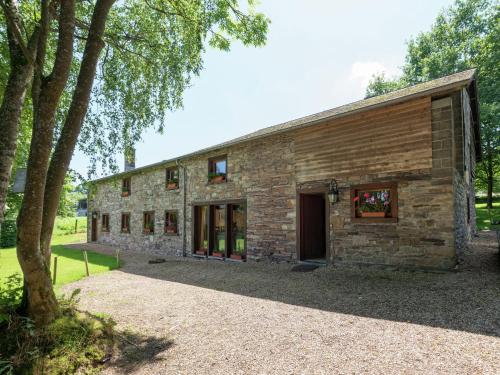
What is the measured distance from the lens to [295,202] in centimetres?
948

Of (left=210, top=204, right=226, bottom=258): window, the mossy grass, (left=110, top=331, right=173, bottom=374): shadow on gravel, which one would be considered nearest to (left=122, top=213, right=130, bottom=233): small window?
(left=210, top=204, right=226, bottom=258): window

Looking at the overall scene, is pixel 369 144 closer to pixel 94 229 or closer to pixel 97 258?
pixel 97 258

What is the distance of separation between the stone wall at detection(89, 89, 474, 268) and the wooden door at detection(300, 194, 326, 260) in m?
0.28

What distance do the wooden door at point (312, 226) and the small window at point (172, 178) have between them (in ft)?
22.4

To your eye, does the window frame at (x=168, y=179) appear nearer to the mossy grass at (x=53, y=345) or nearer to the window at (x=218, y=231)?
the window at (x=218, y=231)

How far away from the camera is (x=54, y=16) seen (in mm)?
4797

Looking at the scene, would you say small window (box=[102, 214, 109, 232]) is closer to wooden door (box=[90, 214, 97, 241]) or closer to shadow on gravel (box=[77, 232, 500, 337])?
wooden door (box=[90, 214, 97, 241])

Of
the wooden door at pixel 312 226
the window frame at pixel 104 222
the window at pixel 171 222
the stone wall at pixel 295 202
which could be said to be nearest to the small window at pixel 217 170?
the stone wall at pixel 295 202

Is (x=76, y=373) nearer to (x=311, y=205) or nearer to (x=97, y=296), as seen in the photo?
(x=97, y=296)

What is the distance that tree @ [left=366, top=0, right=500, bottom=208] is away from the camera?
19.7m

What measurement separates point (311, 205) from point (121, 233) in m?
12.8

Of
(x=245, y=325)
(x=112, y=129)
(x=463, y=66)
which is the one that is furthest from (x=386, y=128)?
(x=463, y=66)

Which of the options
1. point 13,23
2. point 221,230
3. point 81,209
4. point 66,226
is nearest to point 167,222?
point 221,230

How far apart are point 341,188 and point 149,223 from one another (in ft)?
35.7
